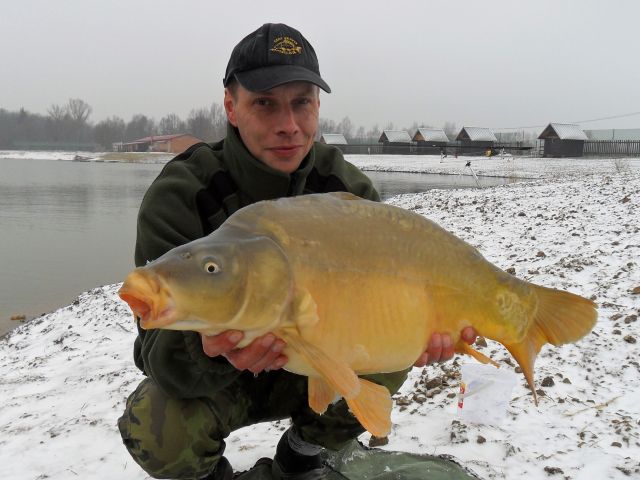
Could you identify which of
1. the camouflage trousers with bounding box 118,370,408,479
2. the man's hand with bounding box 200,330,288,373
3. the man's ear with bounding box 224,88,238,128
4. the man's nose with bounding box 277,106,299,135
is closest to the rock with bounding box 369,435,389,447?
the camouflage trousers with bounding box 118,370,408,479

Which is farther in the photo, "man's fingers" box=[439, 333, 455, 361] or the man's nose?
the man's nose

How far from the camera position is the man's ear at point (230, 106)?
2420mm

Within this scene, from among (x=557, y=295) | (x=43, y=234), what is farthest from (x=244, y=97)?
(x=43, y=234)

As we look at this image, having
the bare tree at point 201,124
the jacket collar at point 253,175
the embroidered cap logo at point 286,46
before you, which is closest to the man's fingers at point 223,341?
the jacket collar at point 253,175

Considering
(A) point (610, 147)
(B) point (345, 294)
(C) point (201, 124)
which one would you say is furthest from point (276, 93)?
(C) point (201, 124)

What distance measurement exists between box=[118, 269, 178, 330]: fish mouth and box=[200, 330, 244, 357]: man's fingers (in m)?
0.24

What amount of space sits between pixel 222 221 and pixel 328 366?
106 cm

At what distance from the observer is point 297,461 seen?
244 centimetres

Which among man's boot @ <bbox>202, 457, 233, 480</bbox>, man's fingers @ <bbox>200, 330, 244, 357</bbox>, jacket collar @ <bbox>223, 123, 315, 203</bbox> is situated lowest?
man's boot @ <bbox>202, 457, 233, 480</bbox>

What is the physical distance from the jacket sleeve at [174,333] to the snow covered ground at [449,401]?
2.81 feet

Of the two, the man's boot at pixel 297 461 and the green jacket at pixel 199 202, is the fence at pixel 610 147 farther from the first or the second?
the man's boot at pixel 297 461

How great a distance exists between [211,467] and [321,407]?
89 cm

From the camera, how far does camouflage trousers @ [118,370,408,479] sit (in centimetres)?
212

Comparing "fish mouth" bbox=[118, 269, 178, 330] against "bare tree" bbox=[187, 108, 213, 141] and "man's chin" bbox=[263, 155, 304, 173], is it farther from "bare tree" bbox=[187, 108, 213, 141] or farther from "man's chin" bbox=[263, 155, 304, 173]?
"bare tree" bbox=[187, 108, 213, 141]
